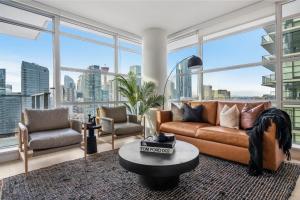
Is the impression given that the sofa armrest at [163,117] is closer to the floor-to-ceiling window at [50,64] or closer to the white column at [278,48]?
the floor-to-ceiling window at [50,64]

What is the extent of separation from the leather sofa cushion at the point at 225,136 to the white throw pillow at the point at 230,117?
0.50 feet

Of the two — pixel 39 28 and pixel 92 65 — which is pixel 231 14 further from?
pixel 39 28

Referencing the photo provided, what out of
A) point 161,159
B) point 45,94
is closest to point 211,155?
point 161,159

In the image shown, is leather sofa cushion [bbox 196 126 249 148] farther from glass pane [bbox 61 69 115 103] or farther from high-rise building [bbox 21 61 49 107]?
high-rise building [bbox 21 61 49 107]

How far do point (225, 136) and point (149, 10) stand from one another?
2.91m

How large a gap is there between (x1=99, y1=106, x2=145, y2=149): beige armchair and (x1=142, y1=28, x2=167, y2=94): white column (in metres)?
1.24

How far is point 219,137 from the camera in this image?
269 cm

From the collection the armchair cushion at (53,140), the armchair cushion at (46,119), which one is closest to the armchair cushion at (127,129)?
the armchair cushion at (53,140)

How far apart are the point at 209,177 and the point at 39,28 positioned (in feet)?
13.1

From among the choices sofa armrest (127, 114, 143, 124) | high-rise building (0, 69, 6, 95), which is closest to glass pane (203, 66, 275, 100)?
sofa armrest (127, 114, 143, 124)

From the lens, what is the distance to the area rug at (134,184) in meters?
1.79

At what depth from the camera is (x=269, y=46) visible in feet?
11.7

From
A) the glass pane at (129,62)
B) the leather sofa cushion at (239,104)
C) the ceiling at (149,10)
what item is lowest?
the leather sofa cushion at (239,104)

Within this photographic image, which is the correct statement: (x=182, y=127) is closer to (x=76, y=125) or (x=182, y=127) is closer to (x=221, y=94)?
(x=221, y=94)
